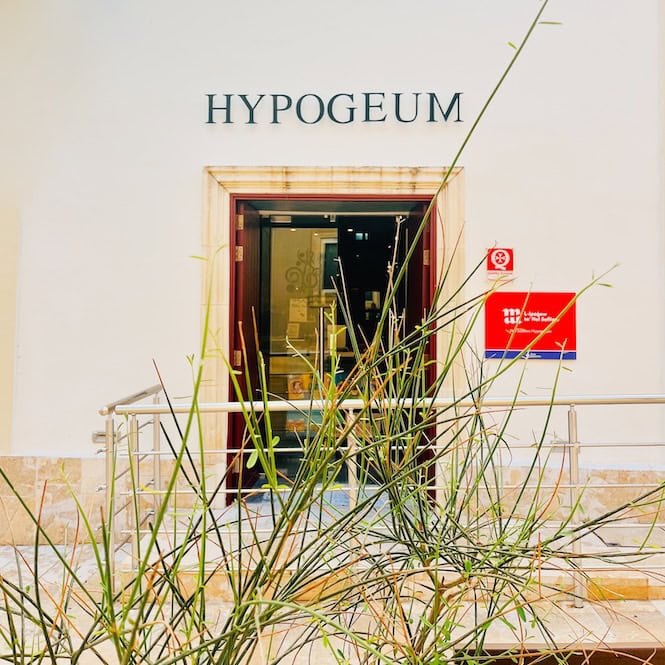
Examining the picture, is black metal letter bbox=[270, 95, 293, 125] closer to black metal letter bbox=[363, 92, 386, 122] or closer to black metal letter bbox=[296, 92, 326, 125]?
black metal letter bbox=[296, 92, 326, 125]

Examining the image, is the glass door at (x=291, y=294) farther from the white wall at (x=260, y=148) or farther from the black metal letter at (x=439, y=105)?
the black metal letter at (x=439, y=105)

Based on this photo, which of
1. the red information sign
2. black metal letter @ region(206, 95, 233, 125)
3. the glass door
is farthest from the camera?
the glass door

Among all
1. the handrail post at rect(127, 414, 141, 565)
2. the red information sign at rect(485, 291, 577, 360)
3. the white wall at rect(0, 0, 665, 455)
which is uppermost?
the white wall at rect(0, 0, 665, 455)

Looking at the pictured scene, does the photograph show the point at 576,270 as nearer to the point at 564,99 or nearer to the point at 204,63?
the point at 564,99

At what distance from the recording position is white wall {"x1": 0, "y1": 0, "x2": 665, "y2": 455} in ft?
13.5

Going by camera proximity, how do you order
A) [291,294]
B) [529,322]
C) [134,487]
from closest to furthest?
[134,487], [529,322], [291,294]

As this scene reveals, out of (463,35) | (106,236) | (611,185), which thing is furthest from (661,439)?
(106,236)

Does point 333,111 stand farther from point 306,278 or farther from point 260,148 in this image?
point 306,278

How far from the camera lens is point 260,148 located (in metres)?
4.18

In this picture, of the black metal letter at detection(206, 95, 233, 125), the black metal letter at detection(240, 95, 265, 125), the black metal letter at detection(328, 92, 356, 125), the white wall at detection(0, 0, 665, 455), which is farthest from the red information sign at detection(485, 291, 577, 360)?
the black metal letter at detection(206, 95, 233, 125)

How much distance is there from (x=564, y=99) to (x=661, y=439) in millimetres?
2466

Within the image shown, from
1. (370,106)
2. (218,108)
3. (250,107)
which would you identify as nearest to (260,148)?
(250,107)

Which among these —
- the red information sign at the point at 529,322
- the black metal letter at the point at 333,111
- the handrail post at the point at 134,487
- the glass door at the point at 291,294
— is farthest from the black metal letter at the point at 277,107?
the handrail post at the point at 134,487

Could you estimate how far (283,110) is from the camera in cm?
418
